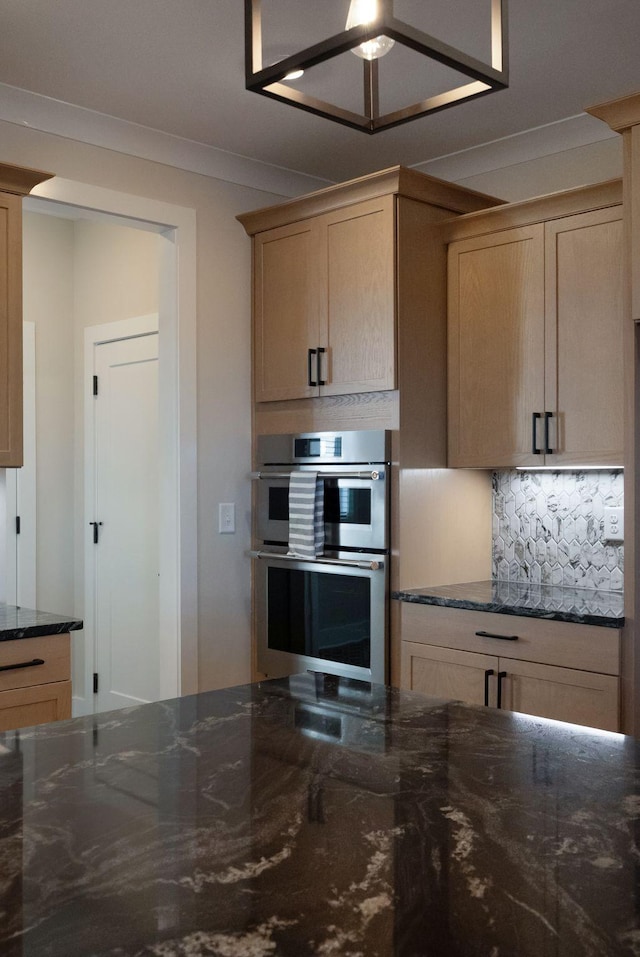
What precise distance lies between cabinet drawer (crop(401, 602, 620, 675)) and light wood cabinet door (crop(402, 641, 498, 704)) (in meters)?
0.03

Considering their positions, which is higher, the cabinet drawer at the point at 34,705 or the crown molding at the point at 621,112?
the crown molding at the point at 621,112

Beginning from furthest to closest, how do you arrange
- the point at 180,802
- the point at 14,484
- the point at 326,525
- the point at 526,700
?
the point at 14,484, the point at 326,525, the point at 526,700, the point at 180,802

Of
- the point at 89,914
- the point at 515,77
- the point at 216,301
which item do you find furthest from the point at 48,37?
the point at 89,914

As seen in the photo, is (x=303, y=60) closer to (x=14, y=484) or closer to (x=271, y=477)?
(x=271, y=477)

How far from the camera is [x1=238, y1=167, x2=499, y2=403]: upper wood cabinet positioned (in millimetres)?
3436

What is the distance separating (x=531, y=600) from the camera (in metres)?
3.16

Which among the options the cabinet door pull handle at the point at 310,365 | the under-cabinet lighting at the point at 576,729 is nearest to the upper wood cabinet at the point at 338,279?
the cabinet door pull handle at the point at 310,365

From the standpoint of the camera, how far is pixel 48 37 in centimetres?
282

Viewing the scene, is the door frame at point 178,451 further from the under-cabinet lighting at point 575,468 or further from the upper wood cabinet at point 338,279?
the under-cabinet lighting at point 575,468

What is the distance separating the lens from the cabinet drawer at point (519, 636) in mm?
2816

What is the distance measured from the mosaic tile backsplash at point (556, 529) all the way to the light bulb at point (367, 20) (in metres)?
2.14

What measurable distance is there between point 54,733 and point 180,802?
42 cm

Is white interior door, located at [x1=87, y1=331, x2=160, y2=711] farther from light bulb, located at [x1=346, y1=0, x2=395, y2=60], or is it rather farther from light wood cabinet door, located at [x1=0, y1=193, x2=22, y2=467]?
light bulb, located at [x1=346, y1=0, x2=395, y2=60]

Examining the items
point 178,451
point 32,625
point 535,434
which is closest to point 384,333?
point 535,434
